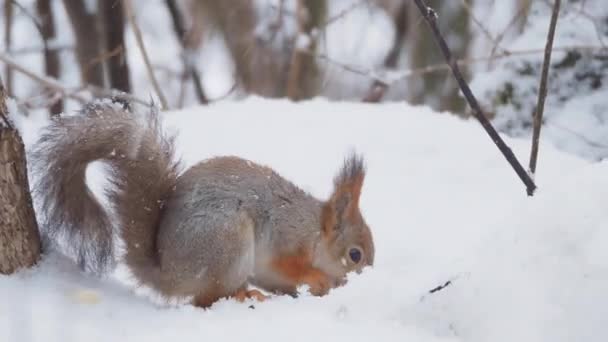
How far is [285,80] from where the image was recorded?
21.3 feet

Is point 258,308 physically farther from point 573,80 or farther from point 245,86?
point 245,86

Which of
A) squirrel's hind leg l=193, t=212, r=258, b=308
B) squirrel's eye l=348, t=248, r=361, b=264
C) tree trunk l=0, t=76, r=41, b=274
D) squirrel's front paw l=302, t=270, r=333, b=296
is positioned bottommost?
squirrel's front paw l=302, t=270, r=333, b=296

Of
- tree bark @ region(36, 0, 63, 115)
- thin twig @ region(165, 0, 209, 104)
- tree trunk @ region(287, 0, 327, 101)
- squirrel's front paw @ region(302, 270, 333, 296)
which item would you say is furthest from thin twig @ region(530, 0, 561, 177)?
thin twig @ region(165, 0, 209, 104)

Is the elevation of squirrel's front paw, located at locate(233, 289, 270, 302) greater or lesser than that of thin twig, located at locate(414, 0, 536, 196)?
lesser

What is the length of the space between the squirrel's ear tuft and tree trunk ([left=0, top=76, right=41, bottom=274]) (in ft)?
3.21

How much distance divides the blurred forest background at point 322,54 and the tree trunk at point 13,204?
1138mm

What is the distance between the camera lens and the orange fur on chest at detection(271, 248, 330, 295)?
8.45 feet

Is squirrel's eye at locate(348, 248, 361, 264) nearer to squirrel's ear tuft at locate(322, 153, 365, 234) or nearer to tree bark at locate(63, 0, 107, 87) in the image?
squirrel's ear tuft at locate(322, 153, 365, 234)

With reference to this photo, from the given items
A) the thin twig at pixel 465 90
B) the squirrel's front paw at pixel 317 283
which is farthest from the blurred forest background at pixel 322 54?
the squirrel's front paw at pixel 317 283

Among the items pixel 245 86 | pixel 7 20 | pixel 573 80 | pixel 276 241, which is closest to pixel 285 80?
pixel 245 86

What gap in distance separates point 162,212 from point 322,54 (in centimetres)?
240

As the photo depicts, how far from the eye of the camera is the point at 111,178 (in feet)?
7.46

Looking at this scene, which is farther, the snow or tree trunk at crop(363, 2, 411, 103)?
tree trunk at crop(363, 2, 411, 103)

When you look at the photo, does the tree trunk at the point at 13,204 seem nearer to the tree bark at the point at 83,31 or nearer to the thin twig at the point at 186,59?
the tree bark at the point at 83,31
